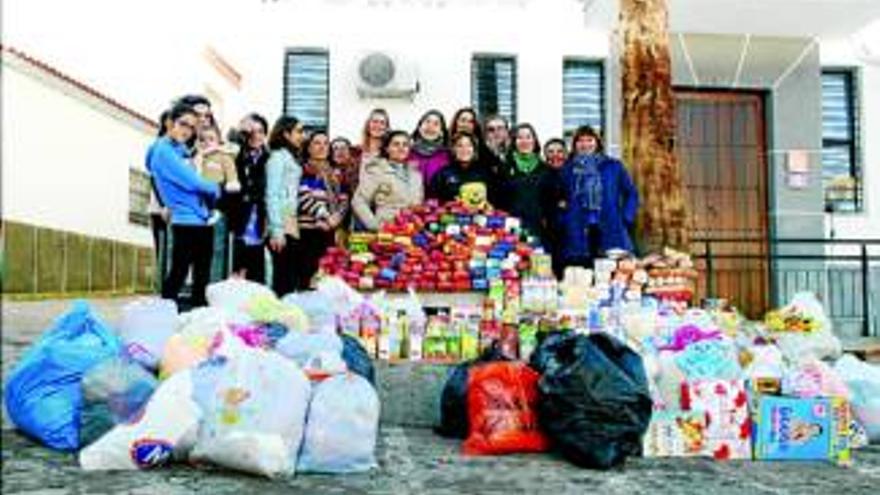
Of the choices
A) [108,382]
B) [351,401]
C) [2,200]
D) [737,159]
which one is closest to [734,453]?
[351,401]

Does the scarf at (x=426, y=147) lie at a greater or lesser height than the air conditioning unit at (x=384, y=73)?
lesser

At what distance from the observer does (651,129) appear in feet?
26.7

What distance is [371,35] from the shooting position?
11.3 m

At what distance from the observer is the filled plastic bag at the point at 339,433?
423cm

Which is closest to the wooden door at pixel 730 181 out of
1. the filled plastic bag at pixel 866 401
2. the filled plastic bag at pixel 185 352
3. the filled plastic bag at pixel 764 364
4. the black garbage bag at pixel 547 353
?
the filled plastic bag at pixel 866 401

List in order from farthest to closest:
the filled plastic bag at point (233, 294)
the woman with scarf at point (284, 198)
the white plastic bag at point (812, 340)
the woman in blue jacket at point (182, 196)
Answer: the woman with scarf at point (284, 198) < the woman in blue jacket at point (182, 196) < the white plastic bag at point (812, 340) < the filled plastic bag at point (233, 294)

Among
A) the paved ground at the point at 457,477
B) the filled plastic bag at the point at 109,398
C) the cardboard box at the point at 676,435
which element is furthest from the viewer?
the cardboard box at the point at 676,435

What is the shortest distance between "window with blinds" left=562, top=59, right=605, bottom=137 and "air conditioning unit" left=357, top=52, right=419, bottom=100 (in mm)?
2000

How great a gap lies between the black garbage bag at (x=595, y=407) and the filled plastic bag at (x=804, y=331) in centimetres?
174

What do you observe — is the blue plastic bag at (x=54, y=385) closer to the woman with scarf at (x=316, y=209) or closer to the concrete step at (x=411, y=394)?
the concrete step at (x=411, y=394)

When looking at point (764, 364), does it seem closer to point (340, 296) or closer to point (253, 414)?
point (340, 296)

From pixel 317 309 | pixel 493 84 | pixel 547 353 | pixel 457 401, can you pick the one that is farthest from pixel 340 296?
pixel 493 84

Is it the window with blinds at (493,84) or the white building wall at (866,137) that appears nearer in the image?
the window with blinds at (493,84)

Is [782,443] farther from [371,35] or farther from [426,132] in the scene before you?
[371,35]
